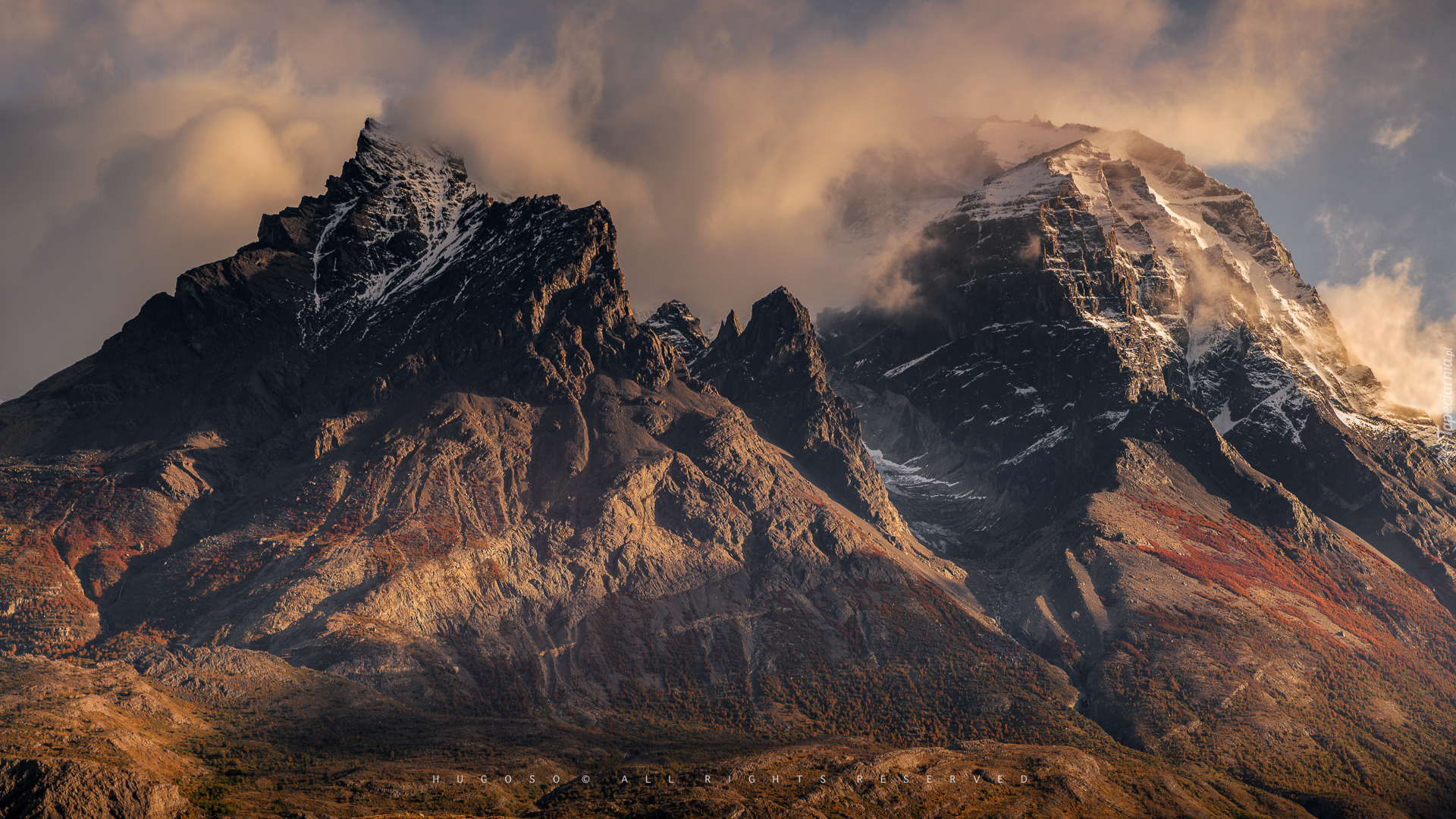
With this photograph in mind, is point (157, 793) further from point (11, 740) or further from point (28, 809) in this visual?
point (11, 740)

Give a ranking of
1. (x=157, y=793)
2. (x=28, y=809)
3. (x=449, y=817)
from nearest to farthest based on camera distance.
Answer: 1. (x=28, y=809)
2. (x=157, y=793)
3. (x=449, y=817)

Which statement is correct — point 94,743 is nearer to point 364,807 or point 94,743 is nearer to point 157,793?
point 157,793

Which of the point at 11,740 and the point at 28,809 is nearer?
the point at 28,809

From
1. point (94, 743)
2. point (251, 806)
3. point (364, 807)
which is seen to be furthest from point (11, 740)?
point (364, 807)

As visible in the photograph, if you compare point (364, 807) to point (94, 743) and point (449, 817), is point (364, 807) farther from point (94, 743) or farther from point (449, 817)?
point (94, 743)

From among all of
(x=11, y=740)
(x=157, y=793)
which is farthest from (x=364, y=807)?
(x=11, y=740)

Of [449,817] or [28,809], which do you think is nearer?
[28,809]

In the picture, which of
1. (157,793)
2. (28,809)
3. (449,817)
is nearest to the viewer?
(28,809)

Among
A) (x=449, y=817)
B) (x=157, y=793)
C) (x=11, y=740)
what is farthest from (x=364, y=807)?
(x=11, y=740)
